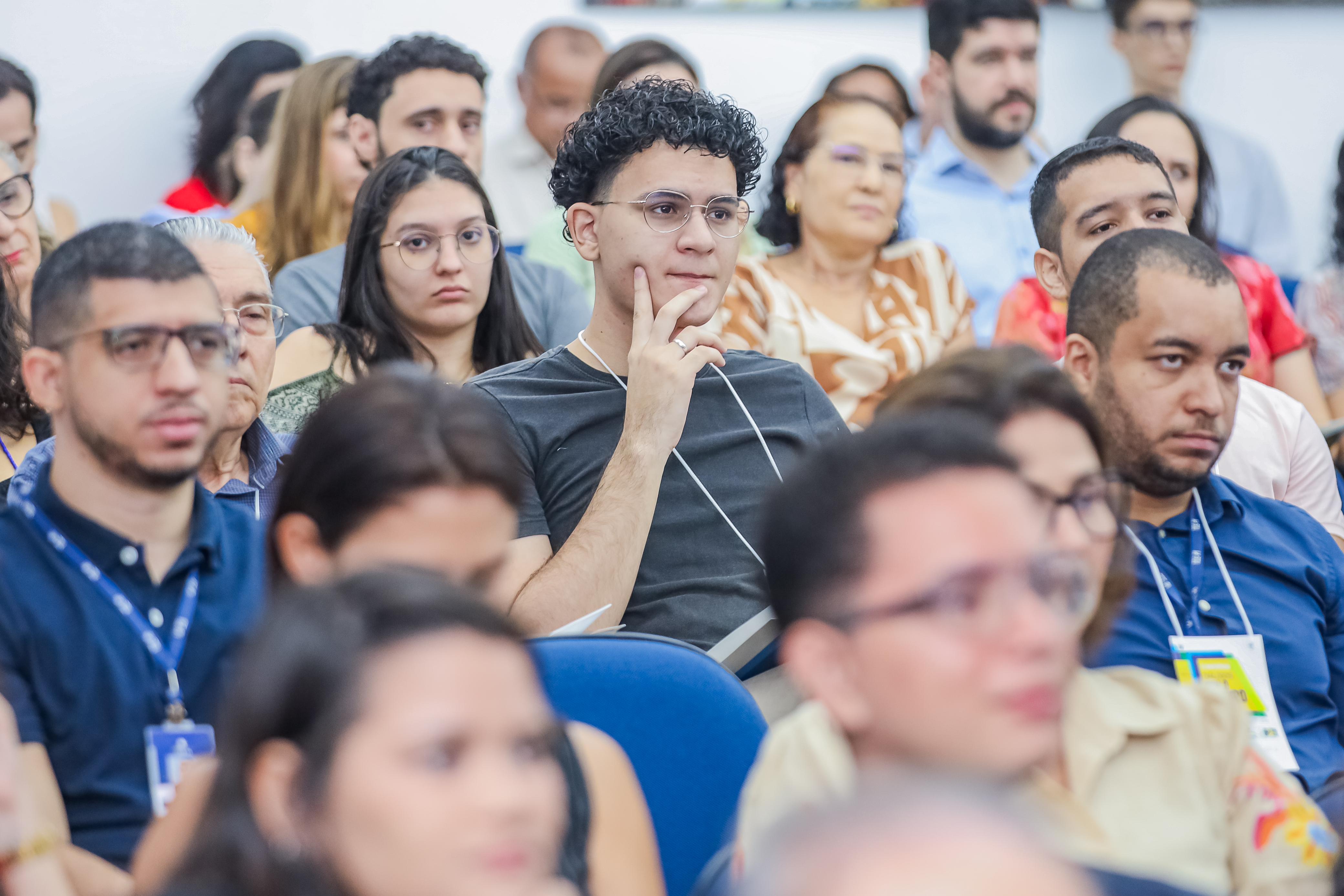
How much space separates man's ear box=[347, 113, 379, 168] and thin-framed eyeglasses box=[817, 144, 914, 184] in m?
1.06

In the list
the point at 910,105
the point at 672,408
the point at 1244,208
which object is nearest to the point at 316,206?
the point at 672,408

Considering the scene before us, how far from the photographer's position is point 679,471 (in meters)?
2.13

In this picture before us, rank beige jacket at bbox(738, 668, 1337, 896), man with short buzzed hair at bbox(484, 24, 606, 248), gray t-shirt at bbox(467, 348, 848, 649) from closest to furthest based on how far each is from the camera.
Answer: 1. beige jacket at bbox(738, 668, 1337, 896)
2. gray t-shirt at bbox(467, 348, 848, 649)
3. man with short buzzed hair at bbox(484, 24, 606, 248)

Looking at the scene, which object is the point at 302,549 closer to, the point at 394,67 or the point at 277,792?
the point at 277,792

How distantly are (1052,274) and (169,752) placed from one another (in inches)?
71.1

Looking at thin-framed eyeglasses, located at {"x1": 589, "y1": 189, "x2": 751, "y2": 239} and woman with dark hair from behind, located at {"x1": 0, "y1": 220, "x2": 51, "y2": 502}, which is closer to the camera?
thin-framed eyeglasses, located at {"x1": 589, "y1": 189, "x2": 751, "y2": 239}

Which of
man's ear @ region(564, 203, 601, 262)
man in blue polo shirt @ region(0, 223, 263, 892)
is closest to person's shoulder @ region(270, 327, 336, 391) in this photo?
man's ear @ region(564, 203, 601, 262)

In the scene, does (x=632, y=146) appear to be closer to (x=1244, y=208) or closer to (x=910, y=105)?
(x=910, y=105)

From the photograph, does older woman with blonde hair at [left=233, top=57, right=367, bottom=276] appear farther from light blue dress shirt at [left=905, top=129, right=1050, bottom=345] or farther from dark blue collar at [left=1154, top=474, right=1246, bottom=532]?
dark blue collar at [left=1154, top=474, right=1246, bottom=532]

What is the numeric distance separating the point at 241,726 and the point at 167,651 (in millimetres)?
541

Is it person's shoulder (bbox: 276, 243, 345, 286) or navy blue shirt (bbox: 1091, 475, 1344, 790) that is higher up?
person's shoulder (bbox: 276, 243, 345, 286)

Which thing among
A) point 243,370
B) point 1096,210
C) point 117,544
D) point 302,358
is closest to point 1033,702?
point 117,544

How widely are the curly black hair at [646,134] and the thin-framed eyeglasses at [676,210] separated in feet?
0.23

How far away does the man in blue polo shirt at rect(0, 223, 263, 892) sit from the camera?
1391mm
